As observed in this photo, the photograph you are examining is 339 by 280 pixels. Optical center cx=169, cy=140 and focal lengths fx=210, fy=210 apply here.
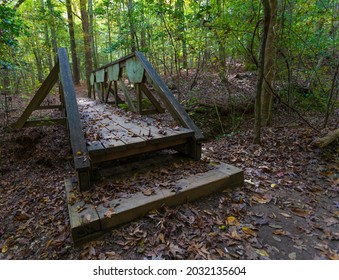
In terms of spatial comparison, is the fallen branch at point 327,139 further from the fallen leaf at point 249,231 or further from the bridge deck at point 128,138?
the fallen leaf at point 249,231

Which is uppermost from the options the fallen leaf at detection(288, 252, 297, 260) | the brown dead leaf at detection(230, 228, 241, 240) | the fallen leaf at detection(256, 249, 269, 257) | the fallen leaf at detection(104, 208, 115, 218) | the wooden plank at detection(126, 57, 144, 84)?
the wooden plank at detection(126, 57, 144, 84)

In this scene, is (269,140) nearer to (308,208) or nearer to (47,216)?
(308,208)

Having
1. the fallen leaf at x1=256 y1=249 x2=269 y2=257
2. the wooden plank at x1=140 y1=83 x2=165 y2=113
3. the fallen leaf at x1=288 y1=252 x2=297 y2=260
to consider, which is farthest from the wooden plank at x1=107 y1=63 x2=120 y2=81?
the fallen leaf at x1=288 y1=252 x2=297 y2=260

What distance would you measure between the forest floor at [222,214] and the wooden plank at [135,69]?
2.05 meters

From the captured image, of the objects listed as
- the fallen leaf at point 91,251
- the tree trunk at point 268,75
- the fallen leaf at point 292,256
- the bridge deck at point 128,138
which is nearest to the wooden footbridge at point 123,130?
the bridge deck at point 128,138

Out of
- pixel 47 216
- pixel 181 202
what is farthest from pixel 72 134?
pixel 181 202

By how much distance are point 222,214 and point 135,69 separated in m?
3.32

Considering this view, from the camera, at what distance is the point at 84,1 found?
527 inches

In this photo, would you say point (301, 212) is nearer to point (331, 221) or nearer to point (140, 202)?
point (331, 221)

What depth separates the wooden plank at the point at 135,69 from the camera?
4166 mm

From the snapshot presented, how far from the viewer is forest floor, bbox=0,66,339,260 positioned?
1930 mm

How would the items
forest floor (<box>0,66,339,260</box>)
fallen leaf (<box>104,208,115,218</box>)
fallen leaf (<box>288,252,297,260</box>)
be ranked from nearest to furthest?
fallen leaf (<box>288,252,297,260</box>) → forest floor (<box>0,66,339,260</box>) → fallen leaf (<box>104,208,115,218</box>)

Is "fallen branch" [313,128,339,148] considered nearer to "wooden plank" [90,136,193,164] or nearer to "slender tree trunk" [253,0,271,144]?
"slender tree trunk" [253,0,271,144]

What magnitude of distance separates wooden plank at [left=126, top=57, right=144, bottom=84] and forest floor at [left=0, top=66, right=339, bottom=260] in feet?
6.71
